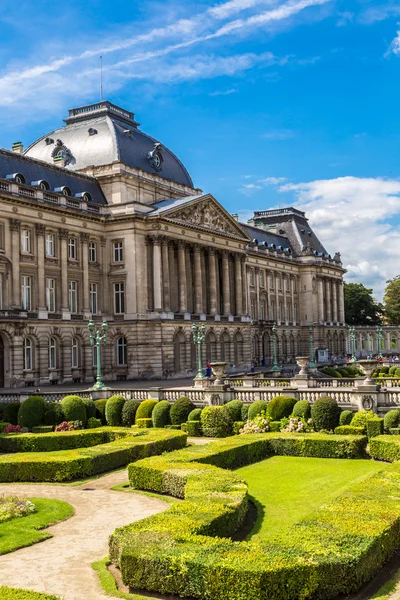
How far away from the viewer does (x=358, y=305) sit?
148250mm

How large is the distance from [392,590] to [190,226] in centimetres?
6366

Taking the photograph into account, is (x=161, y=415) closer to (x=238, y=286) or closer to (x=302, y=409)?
(x=302, y=409)

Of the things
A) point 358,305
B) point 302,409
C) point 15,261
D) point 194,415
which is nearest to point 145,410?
point 194,415

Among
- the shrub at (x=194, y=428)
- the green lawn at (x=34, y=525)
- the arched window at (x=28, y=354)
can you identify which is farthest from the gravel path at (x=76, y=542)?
the arched window at (x=28, y=354)

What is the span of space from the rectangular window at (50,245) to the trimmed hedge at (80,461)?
1442 inches

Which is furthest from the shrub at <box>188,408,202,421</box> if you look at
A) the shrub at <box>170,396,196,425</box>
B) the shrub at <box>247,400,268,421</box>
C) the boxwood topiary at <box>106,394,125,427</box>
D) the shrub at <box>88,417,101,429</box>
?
the shrub at <box>88,417,101,429</box>

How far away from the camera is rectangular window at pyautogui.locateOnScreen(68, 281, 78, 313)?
6631cm

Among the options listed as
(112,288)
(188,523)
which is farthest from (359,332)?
(188,523)

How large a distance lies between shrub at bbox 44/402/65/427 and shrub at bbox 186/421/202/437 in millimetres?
7293

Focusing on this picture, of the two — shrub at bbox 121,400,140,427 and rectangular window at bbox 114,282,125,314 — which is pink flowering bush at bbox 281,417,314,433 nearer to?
shrub at bbox 121,400,140,427

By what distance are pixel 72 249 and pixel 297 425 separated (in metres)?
38.6

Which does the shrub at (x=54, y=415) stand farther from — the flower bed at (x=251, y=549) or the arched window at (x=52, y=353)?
the arched window at (x=52, y=353)

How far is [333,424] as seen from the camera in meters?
33.8

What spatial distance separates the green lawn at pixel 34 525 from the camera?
688 inches
